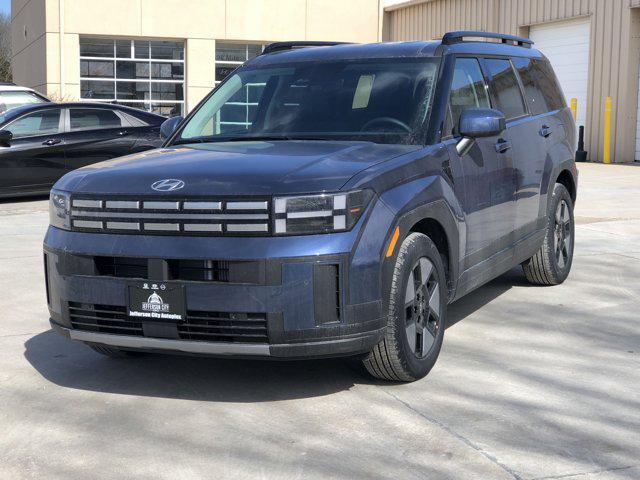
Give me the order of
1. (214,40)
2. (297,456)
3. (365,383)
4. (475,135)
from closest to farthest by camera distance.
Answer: (297,456)
(365,383)
(475,135)
(214,40)

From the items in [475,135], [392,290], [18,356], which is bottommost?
[18,356]

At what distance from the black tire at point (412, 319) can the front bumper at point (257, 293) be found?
0.16m

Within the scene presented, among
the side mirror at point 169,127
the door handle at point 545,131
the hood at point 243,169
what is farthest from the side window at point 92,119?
the hood at point 243,169

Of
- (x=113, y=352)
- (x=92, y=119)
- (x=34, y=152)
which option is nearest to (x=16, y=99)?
(x=92, y=119)

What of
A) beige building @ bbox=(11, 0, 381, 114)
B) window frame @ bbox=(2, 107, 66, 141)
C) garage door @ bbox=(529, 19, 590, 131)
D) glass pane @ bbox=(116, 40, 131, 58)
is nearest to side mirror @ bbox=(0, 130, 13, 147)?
window frame @ bbox=(2, 107, 66, 141)

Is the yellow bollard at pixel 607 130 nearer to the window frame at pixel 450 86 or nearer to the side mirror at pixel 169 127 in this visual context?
the window frame at pixel 450 86

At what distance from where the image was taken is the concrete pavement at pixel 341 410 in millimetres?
3904

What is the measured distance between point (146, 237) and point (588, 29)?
20010mm

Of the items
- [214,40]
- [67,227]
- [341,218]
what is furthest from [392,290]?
[214,40]

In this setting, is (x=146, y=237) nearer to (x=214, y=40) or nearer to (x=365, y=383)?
(x=365, y=383)

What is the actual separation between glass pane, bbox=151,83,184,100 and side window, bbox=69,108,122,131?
636 inches

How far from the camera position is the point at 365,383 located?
5027mm

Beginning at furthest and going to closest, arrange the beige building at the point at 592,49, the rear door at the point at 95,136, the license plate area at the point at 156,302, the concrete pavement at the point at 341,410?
the beige building at the point at 592,49 < the rear door at the point at 95,136 < the license plate area at the point at 156,302 < the concrete pavement at the point at 341,410

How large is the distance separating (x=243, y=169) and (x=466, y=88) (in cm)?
195
